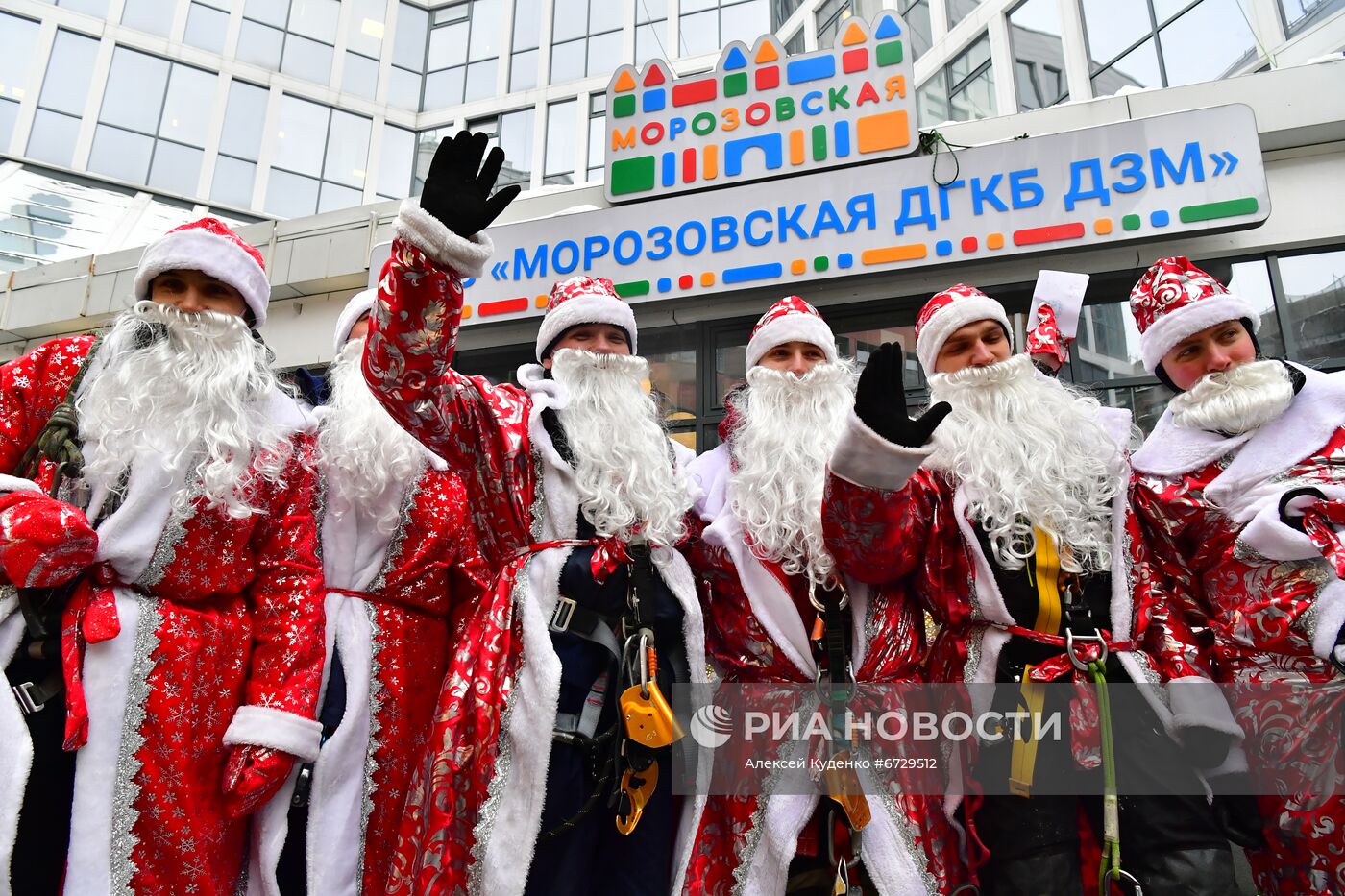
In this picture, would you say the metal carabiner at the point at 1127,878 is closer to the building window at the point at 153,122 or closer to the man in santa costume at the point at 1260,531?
the man in santa costume at the point at 1260,531

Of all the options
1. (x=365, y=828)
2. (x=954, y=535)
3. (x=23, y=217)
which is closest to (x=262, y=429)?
(x=365, y=828)

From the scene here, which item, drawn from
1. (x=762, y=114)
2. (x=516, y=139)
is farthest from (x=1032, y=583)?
(x=516, y=139)

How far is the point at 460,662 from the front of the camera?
5.90 feet

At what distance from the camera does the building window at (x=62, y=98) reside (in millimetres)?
A: 14273

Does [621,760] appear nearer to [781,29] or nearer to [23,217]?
[23,217]

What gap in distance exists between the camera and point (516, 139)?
53.2 ft

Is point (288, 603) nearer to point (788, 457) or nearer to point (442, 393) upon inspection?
point (442, 393)

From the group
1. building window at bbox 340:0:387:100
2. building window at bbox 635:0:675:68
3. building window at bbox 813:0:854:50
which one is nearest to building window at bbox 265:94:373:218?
building window at bbox 340:0:387:100

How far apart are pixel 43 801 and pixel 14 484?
2.17 feet

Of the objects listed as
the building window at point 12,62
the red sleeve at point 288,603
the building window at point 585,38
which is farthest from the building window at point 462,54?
the red sleeve at point 288,603

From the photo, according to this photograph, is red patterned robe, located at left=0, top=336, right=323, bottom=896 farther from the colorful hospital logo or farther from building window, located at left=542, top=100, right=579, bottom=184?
building window, located at left=542, top=100, right=579, bottom=184

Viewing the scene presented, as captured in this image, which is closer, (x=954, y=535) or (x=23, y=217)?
(x=954, y=535)

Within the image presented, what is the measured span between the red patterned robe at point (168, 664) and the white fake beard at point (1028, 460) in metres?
1.66

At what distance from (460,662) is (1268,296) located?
16.5 ft
